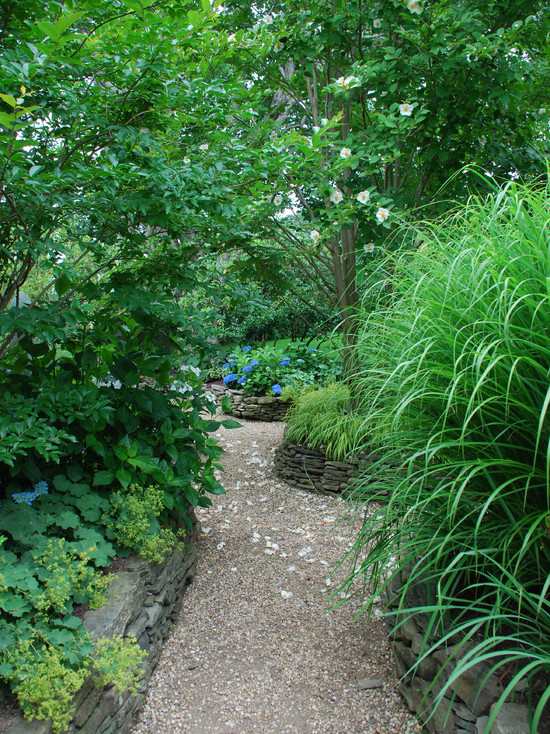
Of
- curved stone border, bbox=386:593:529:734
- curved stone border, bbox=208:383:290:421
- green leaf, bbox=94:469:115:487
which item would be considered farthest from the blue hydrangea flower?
curved stone border, bbox=208:383:290:421

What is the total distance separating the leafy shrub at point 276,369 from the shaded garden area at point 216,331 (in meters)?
2.54

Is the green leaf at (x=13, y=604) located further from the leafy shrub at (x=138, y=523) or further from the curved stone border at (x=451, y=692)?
the curved stone border at (x=451, y=692)

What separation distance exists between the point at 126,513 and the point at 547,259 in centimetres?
159

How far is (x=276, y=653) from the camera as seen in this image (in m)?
2.06

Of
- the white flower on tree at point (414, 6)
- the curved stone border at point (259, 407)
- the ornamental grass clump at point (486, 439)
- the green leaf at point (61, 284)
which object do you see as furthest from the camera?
Answer: the curved stone border at point (259, 407)

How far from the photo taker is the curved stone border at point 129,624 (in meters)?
1.46

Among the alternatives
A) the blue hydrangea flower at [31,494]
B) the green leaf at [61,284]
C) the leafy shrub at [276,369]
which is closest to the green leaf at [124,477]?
the blue hydrangea flower at [31,494]

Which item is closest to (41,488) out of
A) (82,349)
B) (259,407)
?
(82,349)

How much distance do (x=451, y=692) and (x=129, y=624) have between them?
991mm

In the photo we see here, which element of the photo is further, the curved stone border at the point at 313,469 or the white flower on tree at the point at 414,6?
the curved stone border at the point at 313,469

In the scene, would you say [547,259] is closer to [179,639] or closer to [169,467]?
[169,467]

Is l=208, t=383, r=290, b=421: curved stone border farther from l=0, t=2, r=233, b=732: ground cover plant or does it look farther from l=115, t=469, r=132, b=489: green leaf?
l=115, t=469, r=132, b=489: green leaf

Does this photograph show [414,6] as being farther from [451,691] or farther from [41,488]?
[451,691]

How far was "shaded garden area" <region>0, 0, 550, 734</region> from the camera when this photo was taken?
4.58ft
